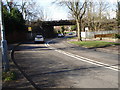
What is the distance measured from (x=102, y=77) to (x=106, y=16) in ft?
147

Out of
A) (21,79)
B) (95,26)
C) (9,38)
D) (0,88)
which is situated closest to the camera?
(0,88)

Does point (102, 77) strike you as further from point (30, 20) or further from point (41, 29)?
point (41, 29)

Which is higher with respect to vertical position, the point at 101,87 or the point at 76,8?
the point at 76,8

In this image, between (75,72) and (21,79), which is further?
(75,72)

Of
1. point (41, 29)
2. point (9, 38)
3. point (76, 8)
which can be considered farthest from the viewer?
point (41, 29)

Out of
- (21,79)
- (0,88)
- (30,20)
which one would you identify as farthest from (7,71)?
(30,20)

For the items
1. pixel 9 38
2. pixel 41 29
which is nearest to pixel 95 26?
pixel 41 29

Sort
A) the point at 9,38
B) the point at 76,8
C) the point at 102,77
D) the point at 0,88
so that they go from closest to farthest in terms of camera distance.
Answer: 1. the point at 0,88
2. the point at 102,77
3. the point at 9,38
4. the point at 76,8

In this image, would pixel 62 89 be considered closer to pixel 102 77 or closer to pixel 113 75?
pixel 102 77

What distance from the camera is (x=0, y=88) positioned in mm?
4852

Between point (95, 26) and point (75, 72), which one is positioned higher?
point (95, 26)

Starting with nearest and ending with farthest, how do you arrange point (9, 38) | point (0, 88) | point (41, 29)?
point (0, 88) < point (9, 38) < point (41, 29)

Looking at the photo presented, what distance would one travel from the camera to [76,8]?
29.0 m

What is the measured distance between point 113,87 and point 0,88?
369cm
